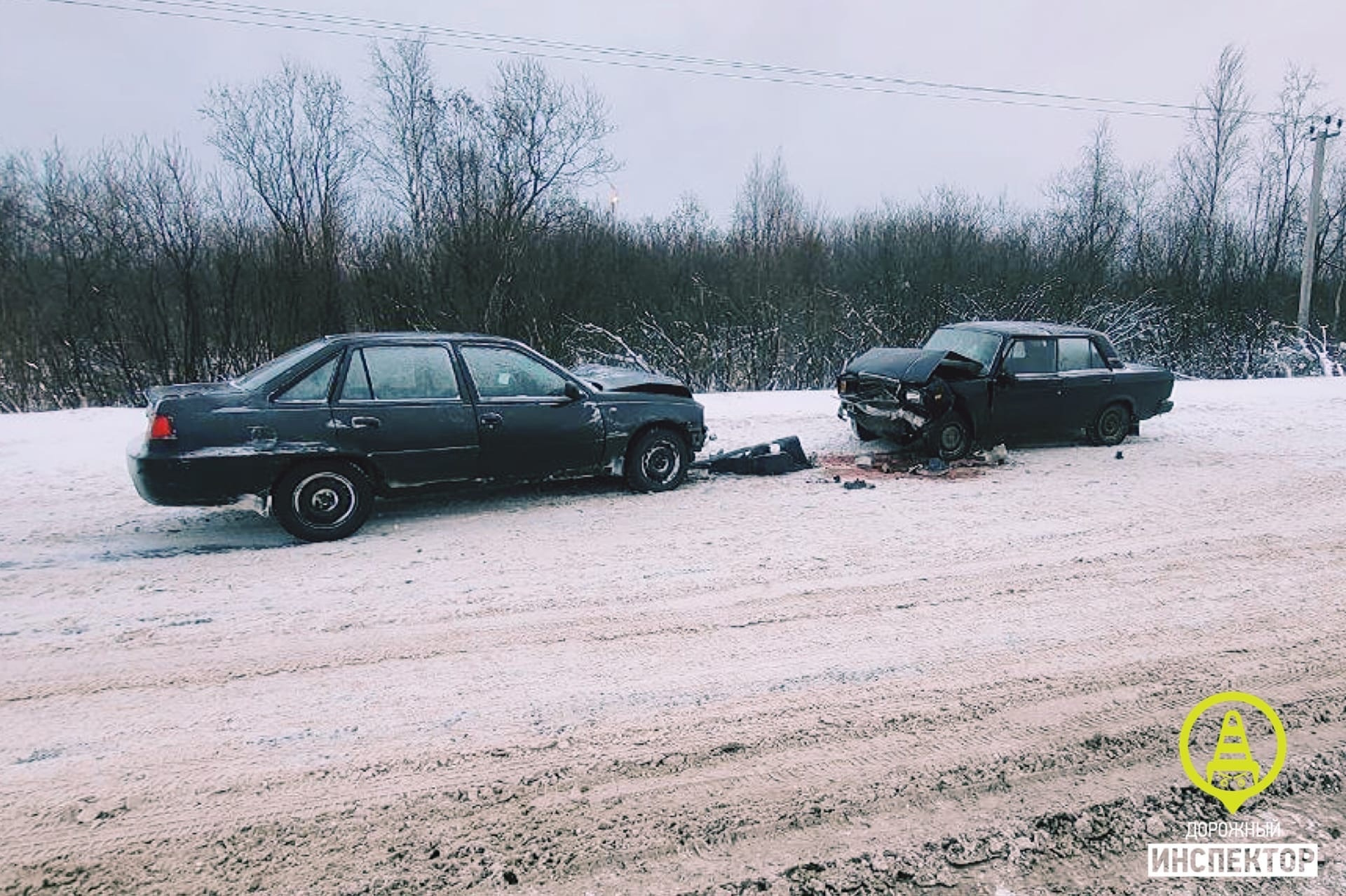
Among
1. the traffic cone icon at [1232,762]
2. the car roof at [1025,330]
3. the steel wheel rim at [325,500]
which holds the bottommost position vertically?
the traffic cone icon at [1232,762]

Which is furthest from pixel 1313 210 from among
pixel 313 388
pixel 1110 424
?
pixel 313 388

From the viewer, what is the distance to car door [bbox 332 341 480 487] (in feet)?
20.1

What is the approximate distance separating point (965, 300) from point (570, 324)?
11.8 meters

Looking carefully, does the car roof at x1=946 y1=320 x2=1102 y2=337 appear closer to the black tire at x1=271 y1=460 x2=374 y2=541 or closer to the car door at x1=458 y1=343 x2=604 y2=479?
the car door at x1=458 y1=343 x2=604 y2=479

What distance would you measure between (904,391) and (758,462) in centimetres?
216

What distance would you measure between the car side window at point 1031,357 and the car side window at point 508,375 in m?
5.95

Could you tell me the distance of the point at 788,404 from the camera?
12.8 metres

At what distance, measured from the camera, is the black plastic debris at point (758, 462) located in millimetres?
8414

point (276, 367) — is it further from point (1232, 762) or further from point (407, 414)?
point (1232, 762)

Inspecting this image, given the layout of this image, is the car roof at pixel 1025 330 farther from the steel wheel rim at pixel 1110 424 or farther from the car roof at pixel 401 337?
the car roof at pixel 401 337

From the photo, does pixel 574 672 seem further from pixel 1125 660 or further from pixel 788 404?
pixel 788 404

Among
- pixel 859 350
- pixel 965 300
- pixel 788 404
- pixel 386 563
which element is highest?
pixel 965 300

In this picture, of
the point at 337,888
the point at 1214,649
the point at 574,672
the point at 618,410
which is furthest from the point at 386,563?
the point at 1214,649

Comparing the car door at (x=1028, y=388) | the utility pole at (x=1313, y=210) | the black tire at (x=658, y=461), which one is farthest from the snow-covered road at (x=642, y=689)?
the utility pole at (x=1313, y=210)
